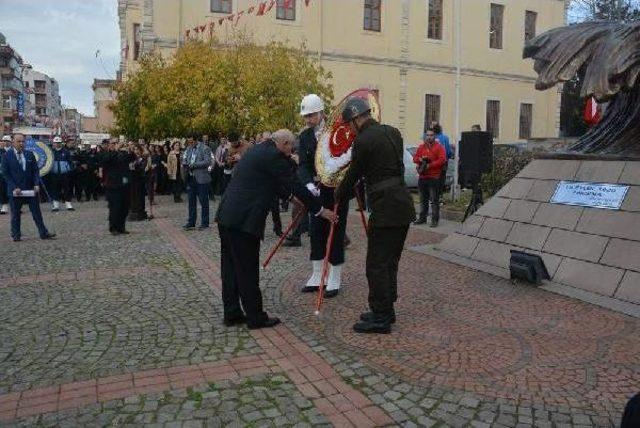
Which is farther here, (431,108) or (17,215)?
(431,108)

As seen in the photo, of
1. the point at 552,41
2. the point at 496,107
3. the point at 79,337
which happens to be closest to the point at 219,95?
the point at 552,41

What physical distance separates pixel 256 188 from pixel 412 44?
28825mm

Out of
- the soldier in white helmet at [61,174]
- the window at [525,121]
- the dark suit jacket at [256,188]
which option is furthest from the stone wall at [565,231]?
the window at [525,121]

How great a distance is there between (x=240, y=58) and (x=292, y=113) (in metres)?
2.47

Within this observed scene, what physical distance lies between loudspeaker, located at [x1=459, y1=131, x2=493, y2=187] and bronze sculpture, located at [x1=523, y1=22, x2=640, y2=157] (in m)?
3.38

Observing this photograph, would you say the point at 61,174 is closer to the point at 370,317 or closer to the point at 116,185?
the point at 116,185

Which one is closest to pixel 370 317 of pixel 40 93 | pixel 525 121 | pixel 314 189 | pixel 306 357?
pixel 306 357

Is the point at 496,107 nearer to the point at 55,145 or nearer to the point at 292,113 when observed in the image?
the point at 292,113

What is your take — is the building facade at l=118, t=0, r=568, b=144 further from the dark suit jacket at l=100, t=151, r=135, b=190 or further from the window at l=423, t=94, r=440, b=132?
the dark suit jacket at l=100, t=151, r=135, b=190

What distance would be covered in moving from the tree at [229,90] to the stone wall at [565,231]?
11632 millimetres

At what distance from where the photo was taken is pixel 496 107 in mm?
35125

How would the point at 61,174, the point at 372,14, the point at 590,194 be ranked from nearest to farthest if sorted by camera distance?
the point at 590,194 → the point at 61,174 → the point at 372,14

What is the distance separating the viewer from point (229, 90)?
1828cm

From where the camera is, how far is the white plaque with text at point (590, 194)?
6402mm
